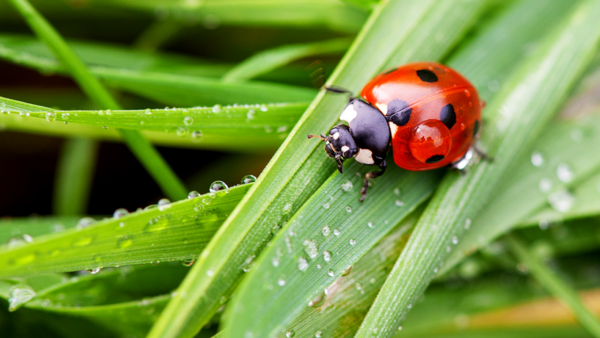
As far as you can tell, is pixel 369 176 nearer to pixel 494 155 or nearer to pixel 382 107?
pixel 382 107

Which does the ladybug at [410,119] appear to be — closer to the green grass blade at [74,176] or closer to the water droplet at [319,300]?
the water droplet at [319,300]

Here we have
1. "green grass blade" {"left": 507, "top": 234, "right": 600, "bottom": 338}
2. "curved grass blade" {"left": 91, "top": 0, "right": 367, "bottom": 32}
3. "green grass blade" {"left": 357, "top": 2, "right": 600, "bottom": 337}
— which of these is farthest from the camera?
"curved grass blade" {"left": 91, "top": 0, "right": 367, "bottom": 32}

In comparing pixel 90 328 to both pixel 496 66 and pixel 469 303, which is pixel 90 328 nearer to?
pixel 469 303

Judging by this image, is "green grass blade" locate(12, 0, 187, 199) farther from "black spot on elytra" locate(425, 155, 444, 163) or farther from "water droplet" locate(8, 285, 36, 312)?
"black spot on elytra" locate(425, 155, 444, 163)

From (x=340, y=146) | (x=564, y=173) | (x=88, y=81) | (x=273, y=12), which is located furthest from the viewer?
(x=273, y=12)

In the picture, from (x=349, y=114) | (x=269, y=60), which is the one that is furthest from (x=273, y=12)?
(x=349, y=114)

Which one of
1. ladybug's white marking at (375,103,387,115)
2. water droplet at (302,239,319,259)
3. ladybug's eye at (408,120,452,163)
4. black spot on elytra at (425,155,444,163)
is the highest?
ladybug's white marking at (375,103,387,115)

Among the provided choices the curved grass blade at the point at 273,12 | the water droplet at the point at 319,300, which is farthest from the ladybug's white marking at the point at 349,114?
the curved grass blade at the point at 273,12

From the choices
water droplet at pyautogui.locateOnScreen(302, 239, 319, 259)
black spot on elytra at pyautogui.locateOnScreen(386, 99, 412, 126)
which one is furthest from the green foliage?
black spot on elytra at pyautogui.locateOnScreen(386, 99, 412, 126)
